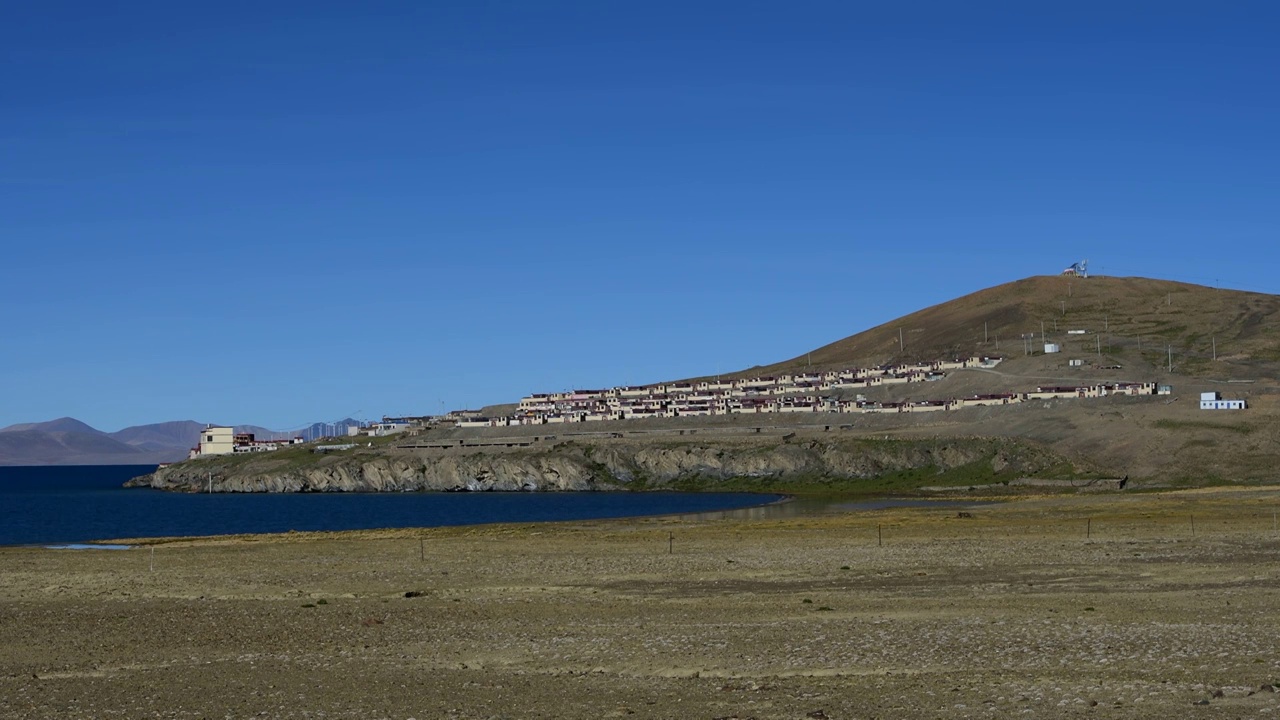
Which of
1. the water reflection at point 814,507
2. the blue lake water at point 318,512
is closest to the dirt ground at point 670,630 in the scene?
the water reflection at point 814,507

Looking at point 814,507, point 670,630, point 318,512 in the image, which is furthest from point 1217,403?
point 670,630

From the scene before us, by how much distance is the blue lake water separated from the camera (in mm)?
122375

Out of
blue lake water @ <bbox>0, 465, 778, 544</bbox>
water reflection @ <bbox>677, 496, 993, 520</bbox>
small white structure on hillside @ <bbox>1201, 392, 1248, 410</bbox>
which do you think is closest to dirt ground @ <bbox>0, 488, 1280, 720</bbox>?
water reflection @ <bbox>677, 496, 993, 520</bbox>

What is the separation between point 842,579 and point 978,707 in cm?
2558

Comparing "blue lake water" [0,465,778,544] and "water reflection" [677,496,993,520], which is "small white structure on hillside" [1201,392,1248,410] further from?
"blue lake water" [0,465,778,544]

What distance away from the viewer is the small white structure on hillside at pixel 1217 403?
17238 centimetres

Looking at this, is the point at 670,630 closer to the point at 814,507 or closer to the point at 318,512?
the point at 814,507

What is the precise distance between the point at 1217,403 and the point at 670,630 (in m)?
160

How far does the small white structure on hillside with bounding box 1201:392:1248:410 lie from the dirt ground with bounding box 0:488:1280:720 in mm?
111533

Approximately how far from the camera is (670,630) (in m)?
37.9

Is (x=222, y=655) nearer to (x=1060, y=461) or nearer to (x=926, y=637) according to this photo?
(x=926, y=637)

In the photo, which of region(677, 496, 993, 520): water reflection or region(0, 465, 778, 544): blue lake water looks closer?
region(677, 496, 993, 520): water reflection

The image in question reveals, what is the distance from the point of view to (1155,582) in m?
46.6

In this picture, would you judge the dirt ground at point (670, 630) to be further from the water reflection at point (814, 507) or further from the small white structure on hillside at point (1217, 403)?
the small white structure on hillside at point (1217, 403)
